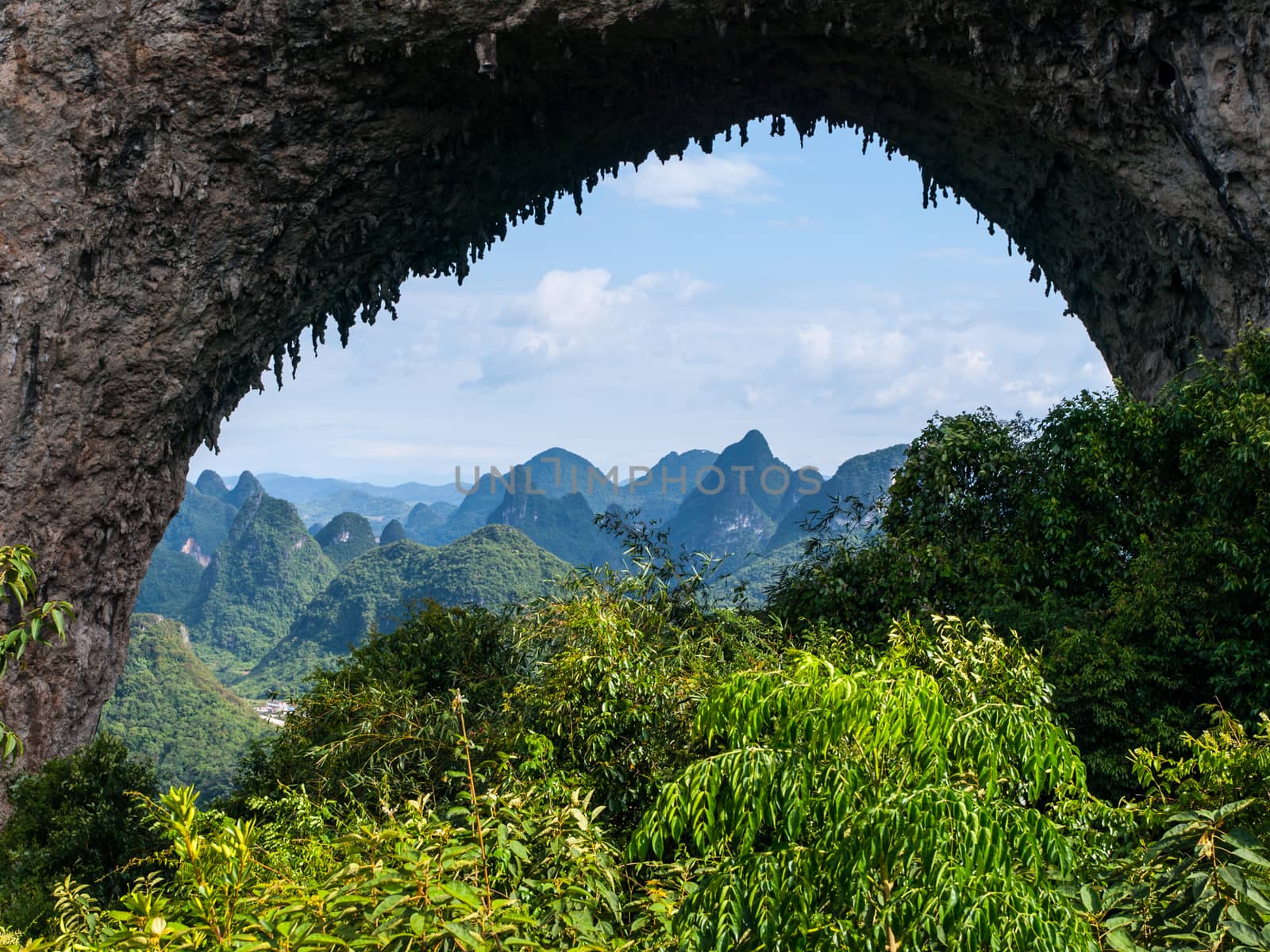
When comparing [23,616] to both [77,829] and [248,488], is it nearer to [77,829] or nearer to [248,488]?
[77,829]

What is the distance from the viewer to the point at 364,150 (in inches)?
697

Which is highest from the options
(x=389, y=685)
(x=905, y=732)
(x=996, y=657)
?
(x=905, y=732)

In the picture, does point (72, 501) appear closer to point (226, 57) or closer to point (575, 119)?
point (226, 57)

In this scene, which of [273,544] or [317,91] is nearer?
[317,91]

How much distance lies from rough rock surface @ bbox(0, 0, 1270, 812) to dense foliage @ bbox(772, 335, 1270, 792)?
4.58m

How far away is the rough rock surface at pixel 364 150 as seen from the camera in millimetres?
15523

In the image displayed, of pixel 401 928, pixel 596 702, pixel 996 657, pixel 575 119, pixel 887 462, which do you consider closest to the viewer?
pixel 401 928

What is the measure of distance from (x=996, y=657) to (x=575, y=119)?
49.7ft

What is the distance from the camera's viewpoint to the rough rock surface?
1552cm

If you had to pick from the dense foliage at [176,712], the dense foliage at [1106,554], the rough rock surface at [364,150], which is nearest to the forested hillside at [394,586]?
the dense foliage at [176,712]

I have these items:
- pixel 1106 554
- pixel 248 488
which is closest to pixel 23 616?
pixel 1106 554

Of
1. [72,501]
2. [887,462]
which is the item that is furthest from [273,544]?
[72,501]

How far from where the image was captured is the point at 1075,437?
14.0 meters

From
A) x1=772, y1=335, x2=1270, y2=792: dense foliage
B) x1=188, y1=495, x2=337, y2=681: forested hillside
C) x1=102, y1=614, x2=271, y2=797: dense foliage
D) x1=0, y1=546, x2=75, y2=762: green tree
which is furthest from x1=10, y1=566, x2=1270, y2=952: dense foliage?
x1=188, y1=495, x2=337, y2=681: forested hillside
